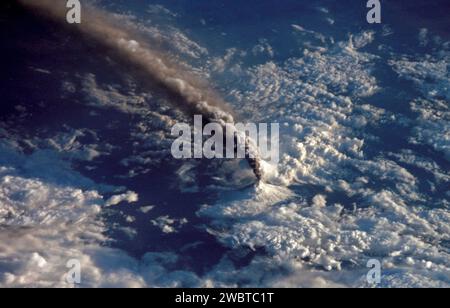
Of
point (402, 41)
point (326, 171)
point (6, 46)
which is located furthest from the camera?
point (402, 41)

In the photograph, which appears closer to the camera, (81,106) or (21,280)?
(21,280)

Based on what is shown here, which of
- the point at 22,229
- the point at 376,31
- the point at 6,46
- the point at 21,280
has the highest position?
the point at 376,31

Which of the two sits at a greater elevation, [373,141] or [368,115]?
[368,115]

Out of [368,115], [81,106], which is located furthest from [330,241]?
[81,106]

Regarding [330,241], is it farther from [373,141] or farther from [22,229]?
[22,229]

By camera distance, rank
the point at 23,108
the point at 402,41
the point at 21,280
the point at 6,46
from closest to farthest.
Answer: the point at 21,280, the point at 23,108, the point at 6,46, the point at 402,41

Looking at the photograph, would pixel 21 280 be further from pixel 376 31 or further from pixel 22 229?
pixel 376 31
